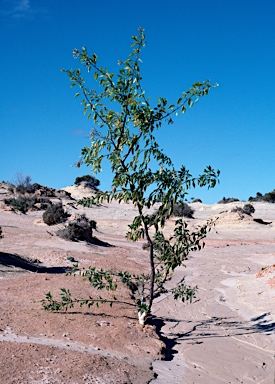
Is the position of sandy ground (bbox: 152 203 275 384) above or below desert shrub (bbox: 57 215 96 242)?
below

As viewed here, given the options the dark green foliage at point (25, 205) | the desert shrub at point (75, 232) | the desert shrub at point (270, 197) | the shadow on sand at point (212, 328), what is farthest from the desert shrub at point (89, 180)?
the shadow on sand at point (212, 328)

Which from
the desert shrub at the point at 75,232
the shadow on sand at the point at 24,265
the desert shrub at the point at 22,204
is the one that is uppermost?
the desert shrub at the point at 22,204

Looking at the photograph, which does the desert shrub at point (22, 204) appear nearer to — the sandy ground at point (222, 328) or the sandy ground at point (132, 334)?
the sandy ground at point (222, 328)

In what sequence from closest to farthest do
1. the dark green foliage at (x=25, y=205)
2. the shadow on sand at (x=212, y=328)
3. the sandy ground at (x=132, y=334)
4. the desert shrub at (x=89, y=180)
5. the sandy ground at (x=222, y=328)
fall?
1. the sandy ground at (x=132, y=334)
2. the sandy ground at (x=222, y=328)
3. the shadow on sand at (x=212, y=328)
4. the dark green foliage at (x=25, y=205)
5. the desert shrub at (x=89, y=180)

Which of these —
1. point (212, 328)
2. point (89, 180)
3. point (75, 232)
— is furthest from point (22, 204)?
point (89, 180)

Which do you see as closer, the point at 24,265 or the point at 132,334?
the point at 132,334

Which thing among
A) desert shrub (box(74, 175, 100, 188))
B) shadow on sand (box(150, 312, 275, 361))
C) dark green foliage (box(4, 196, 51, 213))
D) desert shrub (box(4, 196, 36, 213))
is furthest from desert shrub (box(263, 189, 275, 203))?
shadow on sand (box(150, 312, 275, 361))

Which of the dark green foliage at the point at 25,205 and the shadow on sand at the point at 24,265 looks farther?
the dark green foliage at the point at 25,205

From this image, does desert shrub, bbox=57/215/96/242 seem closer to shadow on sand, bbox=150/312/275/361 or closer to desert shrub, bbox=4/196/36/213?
shadow on sand, bbox=150/312/275/361

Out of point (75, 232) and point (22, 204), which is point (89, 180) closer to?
point (22, 204)

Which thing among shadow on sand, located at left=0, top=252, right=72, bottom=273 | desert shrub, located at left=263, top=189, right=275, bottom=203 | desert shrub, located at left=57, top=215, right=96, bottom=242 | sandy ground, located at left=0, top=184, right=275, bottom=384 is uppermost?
desert shrub, located at left=263, top=189, right=275, bottom=203

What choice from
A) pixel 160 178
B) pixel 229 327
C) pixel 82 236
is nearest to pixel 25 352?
pixel 160 178

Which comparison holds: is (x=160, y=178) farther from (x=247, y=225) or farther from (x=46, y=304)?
(x=247, y=225)

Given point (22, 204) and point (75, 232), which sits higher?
point (22, 204)
